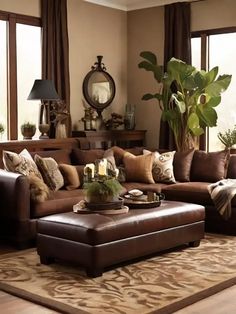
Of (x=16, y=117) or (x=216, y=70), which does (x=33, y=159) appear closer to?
(x=16, y=117)

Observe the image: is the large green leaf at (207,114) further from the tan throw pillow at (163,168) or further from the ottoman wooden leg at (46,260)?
the ottoman wooden leg at (46,260)

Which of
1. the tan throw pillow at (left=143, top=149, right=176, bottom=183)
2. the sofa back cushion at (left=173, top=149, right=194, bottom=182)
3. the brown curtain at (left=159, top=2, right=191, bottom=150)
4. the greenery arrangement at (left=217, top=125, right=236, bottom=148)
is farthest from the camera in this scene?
the brown curtain at (left=159, top=2, right=191, bottom=150)

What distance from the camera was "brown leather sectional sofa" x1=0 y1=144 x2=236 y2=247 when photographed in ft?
17.6

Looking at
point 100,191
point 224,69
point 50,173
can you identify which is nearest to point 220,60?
point 224,69

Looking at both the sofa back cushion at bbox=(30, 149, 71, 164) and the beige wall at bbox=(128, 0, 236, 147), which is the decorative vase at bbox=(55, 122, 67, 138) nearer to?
the sofa back cushion at bbox=(30, 149, 71, 164)

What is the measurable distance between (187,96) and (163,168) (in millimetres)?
1173

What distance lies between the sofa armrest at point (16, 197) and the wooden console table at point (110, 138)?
2148 millimetres

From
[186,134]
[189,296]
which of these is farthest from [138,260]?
[186,134]

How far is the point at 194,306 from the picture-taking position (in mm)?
3770

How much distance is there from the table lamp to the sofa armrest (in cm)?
157

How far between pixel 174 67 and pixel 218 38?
0.96 m

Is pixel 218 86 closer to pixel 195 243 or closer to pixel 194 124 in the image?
pixel 194 124

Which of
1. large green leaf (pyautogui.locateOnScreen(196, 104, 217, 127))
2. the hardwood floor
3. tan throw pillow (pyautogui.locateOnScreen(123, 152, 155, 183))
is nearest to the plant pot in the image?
tan throw pillow (pyautogui.locateOnScreen(123, 152, 155, 183))

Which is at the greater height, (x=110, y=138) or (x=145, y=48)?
(x=145, y=48)
